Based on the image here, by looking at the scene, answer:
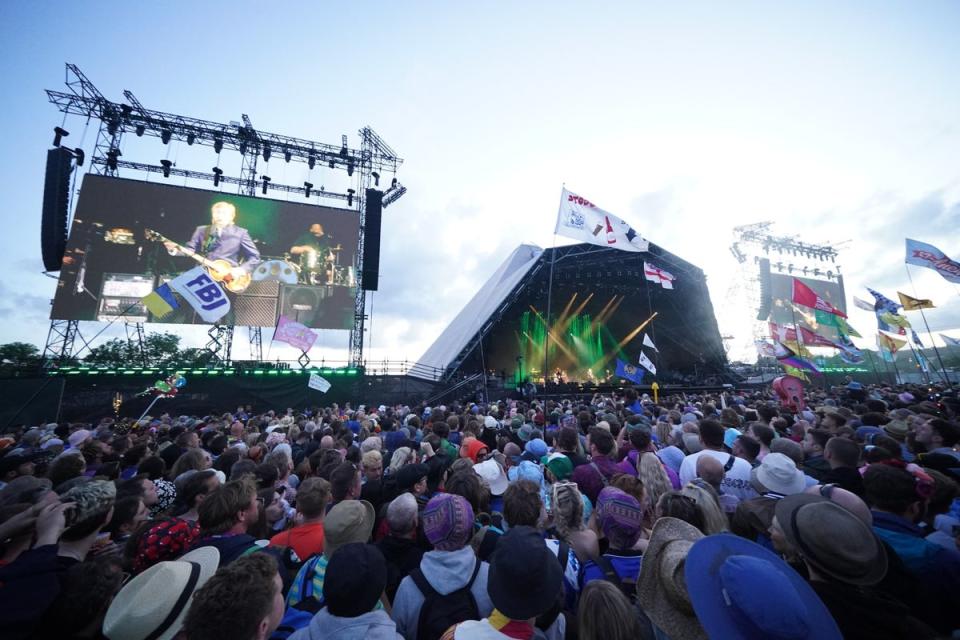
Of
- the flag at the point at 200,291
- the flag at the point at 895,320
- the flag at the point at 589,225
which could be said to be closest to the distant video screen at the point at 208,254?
the flag at the point at 200,291

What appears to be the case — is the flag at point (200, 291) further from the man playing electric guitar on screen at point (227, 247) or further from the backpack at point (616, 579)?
the man playing electric guitar on screen at point (227, 247)

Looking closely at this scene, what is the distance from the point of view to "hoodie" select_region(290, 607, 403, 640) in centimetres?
169

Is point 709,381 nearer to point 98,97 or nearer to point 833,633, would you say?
point 833,633

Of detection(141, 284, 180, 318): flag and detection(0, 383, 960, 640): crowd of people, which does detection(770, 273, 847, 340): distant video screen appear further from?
detection(141, 284, 180, 318): flag

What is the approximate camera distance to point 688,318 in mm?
27344

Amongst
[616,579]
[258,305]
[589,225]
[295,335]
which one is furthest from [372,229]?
[616,579]

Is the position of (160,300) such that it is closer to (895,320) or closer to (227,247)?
(227,247)

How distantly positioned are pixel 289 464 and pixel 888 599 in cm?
518

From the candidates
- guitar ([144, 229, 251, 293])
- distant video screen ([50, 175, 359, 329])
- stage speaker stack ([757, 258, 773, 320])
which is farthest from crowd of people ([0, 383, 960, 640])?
stage speaker stack ([757, 258, 773, 320])

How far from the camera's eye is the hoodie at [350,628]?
1.69 metres

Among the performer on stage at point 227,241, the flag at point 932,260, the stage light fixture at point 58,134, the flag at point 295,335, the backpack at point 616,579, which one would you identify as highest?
the stage light fixture at point 58,134

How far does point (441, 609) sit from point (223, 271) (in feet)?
83.2

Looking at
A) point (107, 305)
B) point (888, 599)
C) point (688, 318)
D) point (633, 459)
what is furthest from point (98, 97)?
point (688, 318)

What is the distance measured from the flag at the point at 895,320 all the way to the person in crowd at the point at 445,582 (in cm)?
2344
